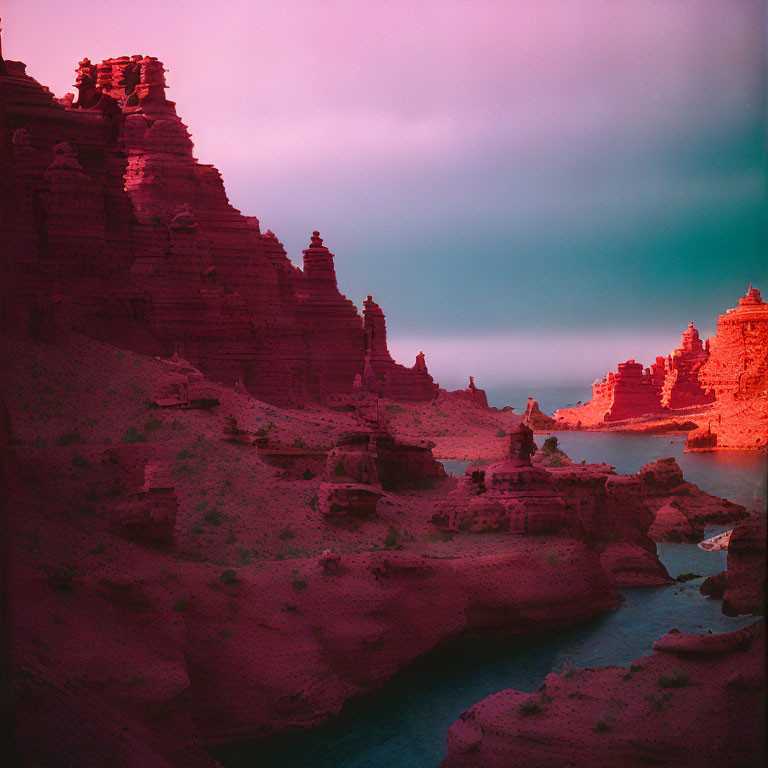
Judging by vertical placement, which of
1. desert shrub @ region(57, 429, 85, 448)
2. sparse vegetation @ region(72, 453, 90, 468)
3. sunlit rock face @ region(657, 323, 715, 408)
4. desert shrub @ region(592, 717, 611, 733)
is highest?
sunlit rock face @ region(657, 323, 715, 408)

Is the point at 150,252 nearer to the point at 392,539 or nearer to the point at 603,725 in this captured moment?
the point at 392,539

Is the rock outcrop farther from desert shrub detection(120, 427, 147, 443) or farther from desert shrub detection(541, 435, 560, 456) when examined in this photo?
desert shrub detection(541, 435, 560, 456)

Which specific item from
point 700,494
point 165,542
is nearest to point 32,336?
point 165,542

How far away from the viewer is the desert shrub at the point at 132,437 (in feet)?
108

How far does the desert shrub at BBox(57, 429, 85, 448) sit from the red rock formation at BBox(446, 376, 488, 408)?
171 feet

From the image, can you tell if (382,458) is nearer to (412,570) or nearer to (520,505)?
(520,505)

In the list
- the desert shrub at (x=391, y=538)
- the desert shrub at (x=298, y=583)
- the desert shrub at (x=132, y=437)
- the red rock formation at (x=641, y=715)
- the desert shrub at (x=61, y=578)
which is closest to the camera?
the red rock formation at (x=641, y=715)

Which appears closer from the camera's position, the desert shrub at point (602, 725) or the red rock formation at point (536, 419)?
the desert shrub at point (602, 725)

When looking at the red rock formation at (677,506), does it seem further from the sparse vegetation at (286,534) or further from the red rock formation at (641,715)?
the red rock formation at (641,715)

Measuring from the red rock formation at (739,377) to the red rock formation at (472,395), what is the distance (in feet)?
57.2

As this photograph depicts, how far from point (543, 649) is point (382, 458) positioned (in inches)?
633

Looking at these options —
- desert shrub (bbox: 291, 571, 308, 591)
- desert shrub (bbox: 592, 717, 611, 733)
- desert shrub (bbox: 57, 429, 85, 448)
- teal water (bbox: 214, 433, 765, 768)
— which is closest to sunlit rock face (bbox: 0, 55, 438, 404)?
desert shrub (bbox: 57, 429, 85, 448)

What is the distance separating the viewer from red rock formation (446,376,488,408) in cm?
8269

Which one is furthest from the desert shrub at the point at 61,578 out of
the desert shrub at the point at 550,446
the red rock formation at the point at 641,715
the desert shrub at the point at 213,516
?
the desert shrub at the point at 550,446
